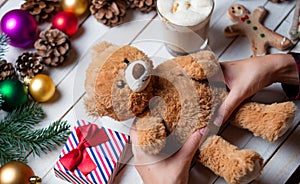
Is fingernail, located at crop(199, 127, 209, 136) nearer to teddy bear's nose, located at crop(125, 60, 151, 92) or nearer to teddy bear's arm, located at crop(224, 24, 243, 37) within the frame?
teddy bear's nose, located at crop(125, 60, 151, 92)

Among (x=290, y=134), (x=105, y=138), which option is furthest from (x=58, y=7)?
(x=290, y=134)

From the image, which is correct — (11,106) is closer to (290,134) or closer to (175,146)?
(175,146)

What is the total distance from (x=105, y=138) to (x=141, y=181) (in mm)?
117

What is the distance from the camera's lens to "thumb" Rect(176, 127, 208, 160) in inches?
37.1

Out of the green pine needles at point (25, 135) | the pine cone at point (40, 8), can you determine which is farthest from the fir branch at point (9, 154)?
the pine cone at point (40, 8)

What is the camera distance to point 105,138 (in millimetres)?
1025

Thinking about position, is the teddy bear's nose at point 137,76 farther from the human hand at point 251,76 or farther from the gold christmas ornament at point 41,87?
the gold christmas ornament at point 41,87

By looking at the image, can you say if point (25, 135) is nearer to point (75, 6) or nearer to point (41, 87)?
point (41, 87)

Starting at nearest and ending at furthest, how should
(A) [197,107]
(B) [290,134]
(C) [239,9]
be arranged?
(A) [197,107]
(B) [290,134]
(C) [239,9]

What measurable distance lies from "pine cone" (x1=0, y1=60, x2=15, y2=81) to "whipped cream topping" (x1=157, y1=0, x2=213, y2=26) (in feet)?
1.22

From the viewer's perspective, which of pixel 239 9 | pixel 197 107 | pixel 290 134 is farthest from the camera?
pixel 239 9

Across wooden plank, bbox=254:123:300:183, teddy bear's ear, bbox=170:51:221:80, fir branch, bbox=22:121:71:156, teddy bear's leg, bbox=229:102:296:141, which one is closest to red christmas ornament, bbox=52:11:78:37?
fir branch, bbox=22:121:71:156

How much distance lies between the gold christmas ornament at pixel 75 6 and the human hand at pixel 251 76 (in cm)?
39

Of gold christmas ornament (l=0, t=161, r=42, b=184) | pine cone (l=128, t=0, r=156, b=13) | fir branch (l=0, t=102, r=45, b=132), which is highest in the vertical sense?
pine cone (l=128, t=0, r=156, b=13)
